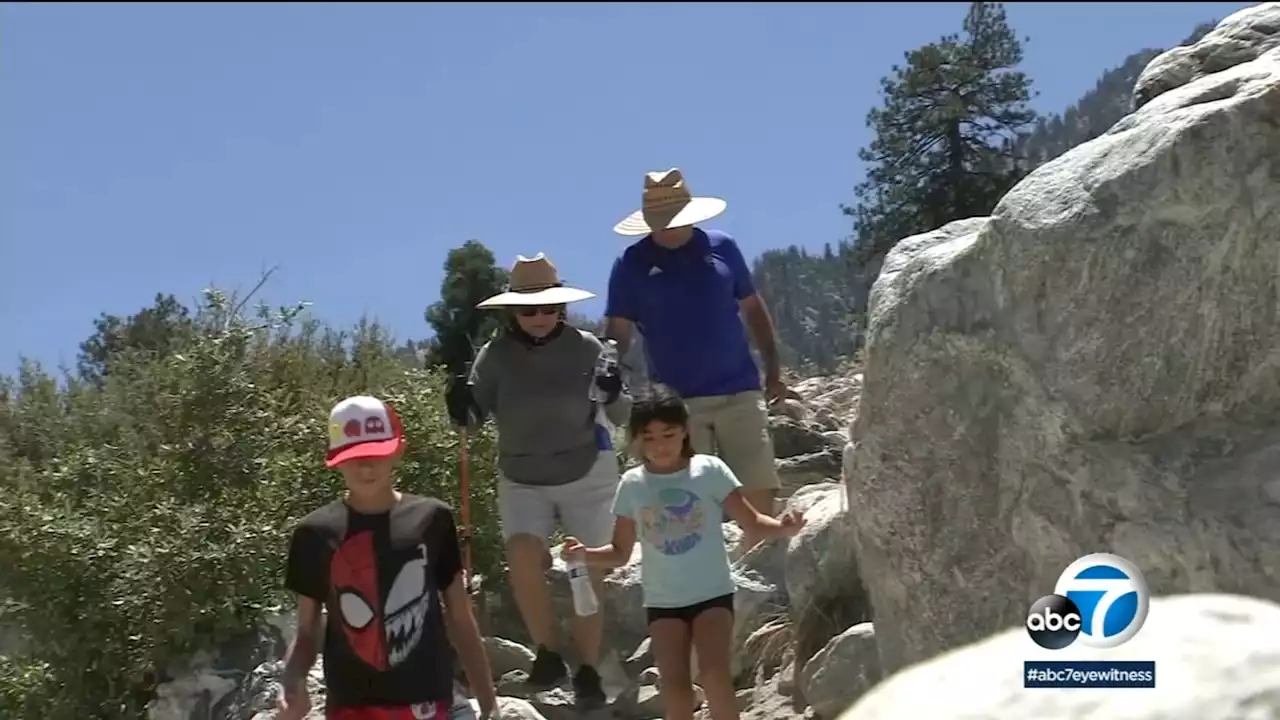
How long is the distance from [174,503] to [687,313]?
2.88 meters

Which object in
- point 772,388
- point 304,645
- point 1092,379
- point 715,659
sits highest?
point 772,388

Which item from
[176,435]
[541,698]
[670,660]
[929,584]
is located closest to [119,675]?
[176,435]

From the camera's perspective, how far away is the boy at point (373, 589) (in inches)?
154

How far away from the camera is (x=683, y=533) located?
15.2 feet

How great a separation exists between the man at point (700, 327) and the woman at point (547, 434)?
23 centimetres

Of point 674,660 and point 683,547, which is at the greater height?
point 683,547

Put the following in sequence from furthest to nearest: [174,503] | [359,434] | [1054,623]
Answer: [174,503]
[359,434]
[1054,623]

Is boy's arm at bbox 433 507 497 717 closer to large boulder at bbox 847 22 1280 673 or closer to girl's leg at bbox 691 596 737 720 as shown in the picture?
girl's leg at bbox 691 596 737 720

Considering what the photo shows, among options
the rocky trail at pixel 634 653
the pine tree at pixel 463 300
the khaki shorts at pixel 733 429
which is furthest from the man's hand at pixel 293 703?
the pine tree at pixel 463 300

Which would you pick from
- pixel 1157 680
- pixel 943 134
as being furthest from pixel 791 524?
pixel 943 134

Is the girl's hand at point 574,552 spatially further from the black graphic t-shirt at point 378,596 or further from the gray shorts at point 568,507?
the gray shorts at point 568,507

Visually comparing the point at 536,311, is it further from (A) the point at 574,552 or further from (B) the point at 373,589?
(B) the point at 373,589

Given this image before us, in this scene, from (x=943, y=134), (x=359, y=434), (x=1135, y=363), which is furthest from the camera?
(x=943, y=134)

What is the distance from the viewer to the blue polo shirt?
5.86 m
